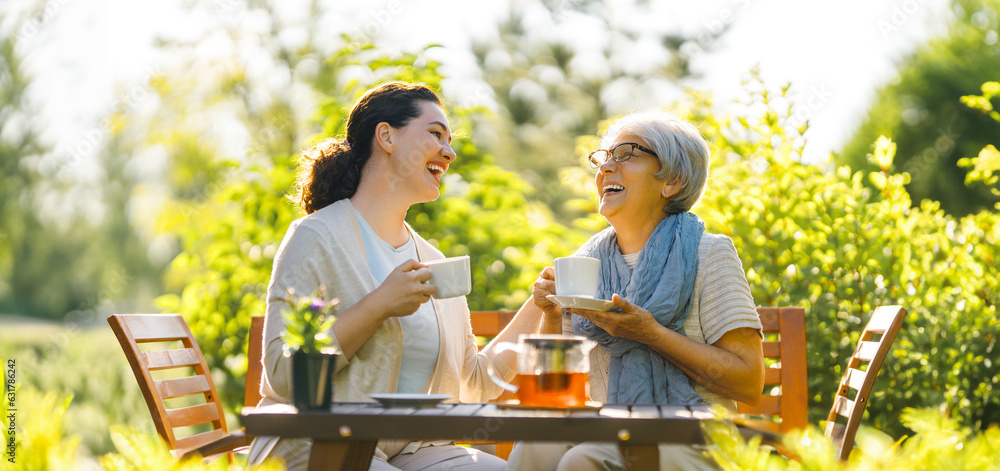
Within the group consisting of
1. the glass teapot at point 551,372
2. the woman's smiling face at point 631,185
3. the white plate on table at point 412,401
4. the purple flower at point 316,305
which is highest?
the woman's smiling face at point 631,185

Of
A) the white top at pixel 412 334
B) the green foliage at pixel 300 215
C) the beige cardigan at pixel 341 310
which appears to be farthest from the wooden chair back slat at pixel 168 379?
the green foliage at pixel 300 215

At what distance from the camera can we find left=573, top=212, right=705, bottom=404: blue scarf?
239 centimetres

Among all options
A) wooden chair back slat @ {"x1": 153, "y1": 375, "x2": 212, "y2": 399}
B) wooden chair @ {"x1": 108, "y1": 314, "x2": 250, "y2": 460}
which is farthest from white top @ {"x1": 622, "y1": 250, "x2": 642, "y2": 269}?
wooden chair back slat @ {"x1": 153, "y1": 375, "x2": 212, "y2": 399}

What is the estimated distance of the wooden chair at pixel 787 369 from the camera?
9.46 ft

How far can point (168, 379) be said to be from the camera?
257cm

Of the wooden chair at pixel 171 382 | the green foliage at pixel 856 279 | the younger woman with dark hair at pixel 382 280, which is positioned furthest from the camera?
the green foliage at pixel 856 279

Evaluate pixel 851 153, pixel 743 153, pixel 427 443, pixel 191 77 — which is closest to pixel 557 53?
pixel 851 153

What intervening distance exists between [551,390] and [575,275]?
18.1 inches

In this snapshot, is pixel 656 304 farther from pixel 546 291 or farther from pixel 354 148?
pixel 354 148

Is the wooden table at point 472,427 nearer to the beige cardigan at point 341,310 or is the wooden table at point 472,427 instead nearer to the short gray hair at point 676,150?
the beige cardigan at point 341,310

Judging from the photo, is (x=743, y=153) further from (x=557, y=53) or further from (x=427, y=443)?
(x=557, y=53)
